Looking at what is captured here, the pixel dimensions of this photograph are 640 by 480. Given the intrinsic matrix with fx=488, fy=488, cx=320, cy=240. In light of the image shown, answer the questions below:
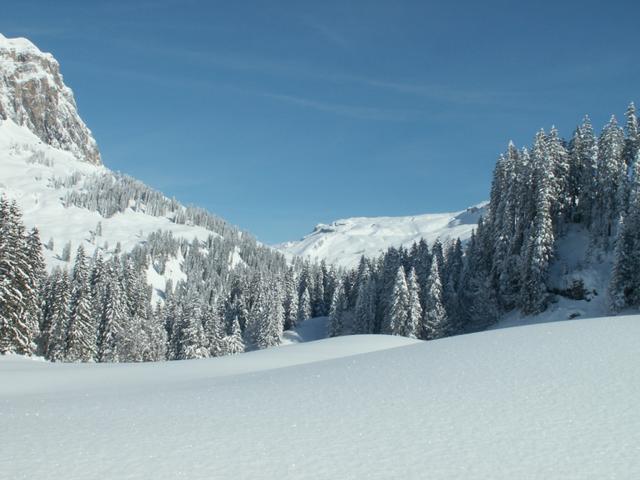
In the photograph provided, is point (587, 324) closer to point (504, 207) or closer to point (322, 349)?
point (322, 349)

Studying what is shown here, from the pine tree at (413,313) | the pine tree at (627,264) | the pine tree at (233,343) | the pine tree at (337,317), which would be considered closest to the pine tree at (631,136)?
the pine tree at (627,264)

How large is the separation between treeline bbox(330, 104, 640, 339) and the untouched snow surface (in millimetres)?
42070

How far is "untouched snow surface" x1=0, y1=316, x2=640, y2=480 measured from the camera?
6289 mm

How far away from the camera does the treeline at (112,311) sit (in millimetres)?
35209

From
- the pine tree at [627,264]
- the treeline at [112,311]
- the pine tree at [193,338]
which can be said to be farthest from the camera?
the pine tree at [193,338]

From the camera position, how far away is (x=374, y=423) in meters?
8.10

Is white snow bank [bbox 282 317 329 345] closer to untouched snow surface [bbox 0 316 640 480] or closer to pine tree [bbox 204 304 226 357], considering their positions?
pine tree [bbox 204 304 226 357]

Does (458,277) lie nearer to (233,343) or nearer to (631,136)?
(631,136)

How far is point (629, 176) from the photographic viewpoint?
51875mm

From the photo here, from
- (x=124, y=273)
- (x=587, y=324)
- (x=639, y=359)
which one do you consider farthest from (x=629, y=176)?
(x=124, y=273)

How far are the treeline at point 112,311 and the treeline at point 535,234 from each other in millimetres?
24030

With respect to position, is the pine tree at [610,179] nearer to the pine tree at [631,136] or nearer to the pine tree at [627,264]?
the pine tree at [631,136]

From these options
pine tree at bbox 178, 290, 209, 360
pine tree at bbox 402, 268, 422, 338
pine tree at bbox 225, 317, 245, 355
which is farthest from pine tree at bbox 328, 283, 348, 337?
pine tree at bbox 178, 290, 209, 360

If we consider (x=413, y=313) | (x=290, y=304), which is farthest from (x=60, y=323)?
(x=290, y=304)
